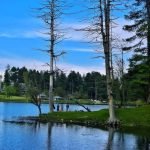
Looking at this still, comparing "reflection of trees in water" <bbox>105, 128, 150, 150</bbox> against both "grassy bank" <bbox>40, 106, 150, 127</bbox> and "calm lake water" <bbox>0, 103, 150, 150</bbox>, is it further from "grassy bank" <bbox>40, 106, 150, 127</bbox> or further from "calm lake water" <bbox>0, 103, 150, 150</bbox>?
"grassy bank" <bbox>40, 106, 150, 127</bbox>

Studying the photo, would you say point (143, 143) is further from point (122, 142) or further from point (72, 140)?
point (72, 140)

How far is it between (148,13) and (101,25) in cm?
1205

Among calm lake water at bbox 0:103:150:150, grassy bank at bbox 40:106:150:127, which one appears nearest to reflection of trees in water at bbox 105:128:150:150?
calm lake water at bbox 0:103:150:150

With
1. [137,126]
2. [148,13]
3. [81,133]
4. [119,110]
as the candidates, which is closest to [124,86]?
[148,13]

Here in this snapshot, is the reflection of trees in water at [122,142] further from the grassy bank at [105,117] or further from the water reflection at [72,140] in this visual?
the grassy bank at [105,117]

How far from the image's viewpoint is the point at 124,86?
83625 mm

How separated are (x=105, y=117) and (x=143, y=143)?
1748 centimetres

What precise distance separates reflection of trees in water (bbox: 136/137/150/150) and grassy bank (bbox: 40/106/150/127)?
A: 11440 mm

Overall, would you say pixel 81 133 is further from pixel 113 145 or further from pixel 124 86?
pixel 124 86

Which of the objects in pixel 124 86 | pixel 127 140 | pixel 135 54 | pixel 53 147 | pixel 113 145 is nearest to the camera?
pixel 53 147

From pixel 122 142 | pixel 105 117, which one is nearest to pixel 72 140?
pixel 122 142

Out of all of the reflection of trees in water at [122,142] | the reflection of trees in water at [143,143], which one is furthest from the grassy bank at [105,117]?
the reflection of trees in water at [143,143]

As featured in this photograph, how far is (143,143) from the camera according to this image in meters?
29.8

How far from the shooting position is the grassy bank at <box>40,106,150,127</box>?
146 feet
